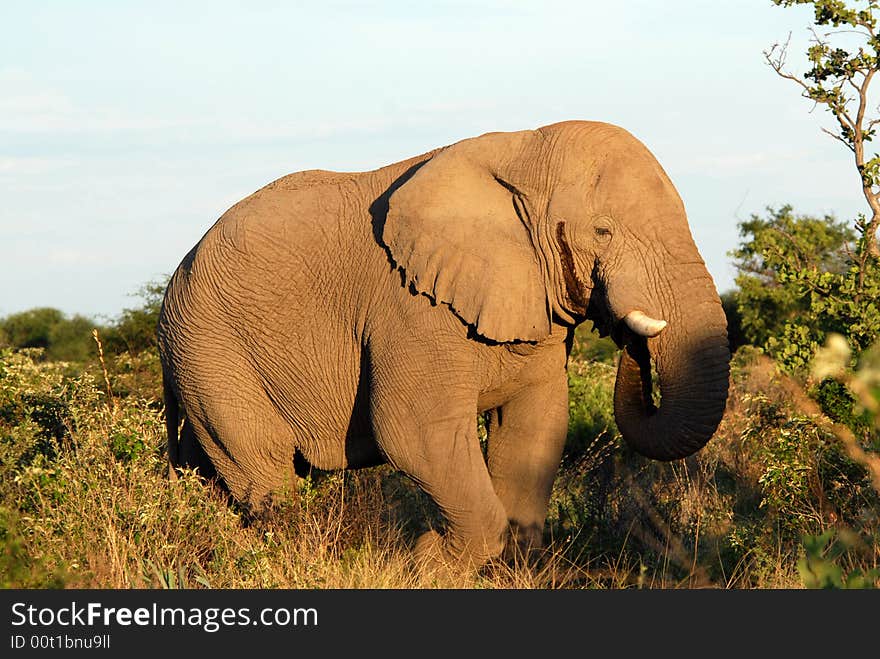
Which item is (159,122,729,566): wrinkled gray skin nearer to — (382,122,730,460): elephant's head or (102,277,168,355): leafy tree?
(382,122,730,460): elephant's head

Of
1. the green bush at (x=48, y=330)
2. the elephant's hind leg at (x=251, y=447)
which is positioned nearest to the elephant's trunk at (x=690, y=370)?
the elephant's hind leg at (x=251, y=447)

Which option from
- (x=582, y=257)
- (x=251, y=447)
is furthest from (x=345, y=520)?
(x=582, y=257)

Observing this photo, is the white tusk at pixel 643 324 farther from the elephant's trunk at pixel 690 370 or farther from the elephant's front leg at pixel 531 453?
the elephant's front leg at pixel 531 453

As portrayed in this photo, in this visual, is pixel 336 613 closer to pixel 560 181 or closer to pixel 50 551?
pixel 50 551

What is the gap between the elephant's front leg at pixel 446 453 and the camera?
280 inches

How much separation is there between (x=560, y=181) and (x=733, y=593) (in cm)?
256

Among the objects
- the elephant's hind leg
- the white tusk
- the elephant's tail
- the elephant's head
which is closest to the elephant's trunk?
the elephant's head

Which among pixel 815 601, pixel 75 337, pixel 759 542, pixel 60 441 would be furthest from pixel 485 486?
pixel 75 337

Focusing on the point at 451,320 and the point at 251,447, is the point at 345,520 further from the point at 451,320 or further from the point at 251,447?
the point at 451,320

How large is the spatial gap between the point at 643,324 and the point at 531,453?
5.19ft

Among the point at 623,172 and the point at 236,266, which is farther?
the point at 236,266

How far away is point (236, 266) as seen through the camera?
7.99 meters

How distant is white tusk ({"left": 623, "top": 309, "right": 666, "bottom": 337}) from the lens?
639 centimetres

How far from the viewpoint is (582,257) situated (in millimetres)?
6852
